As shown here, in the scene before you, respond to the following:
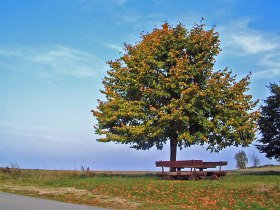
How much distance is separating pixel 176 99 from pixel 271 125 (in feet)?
37.2

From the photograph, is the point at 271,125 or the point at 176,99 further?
the point at 271,125

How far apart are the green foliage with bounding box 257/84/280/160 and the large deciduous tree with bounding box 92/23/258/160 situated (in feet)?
18.0

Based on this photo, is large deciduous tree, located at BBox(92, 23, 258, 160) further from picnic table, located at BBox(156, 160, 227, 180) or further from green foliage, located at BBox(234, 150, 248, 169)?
green foliage, located at BBox(234, 150, 248, 169)

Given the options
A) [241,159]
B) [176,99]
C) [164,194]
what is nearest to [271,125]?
[176,99]

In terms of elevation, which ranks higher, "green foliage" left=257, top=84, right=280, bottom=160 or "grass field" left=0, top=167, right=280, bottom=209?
"green foliage" left=257, top=84, right=280, bottom=160

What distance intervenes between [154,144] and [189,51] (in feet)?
25.2

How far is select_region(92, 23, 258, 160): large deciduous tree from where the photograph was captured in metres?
28.0

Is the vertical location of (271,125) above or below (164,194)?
above

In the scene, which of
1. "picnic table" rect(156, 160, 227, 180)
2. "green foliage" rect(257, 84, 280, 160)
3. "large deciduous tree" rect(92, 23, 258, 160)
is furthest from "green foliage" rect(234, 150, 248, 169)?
"picnic table" rect(156, 160, 227, 180)

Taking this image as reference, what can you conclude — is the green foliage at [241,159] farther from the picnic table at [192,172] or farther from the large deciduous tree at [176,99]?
the picnic table at [192,172]

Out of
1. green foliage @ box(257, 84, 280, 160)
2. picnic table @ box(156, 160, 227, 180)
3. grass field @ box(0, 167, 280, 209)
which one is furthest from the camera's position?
green foliage @ box(257, 84, 280, 160)

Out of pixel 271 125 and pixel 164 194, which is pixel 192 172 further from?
pixel 271 125

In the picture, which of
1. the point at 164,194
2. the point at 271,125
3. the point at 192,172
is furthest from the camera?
the point at 271,125

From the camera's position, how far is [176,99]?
2819cm
